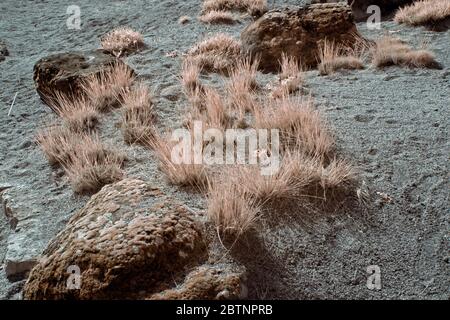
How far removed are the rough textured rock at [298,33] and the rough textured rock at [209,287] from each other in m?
4.57

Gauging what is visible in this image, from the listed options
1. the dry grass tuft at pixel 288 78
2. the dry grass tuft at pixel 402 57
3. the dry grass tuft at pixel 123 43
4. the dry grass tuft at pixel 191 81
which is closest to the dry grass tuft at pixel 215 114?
the dry grass tuft at pixel 191 81

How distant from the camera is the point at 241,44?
24.0 ft

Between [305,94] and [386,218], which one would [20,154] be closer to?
[305,94]

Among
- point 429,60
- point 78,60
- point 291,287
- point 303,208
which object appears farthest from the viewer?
point 78,60

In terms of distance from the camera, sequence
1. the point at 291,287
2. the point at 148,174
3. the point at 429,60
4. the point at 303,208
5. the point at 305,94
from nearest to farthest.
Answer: the point at 291,287, the point at 303,208, the point at 148,174, the point at 305,94, the point at 429,60

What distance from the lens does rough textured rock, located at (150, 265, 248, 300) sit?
7.88 feet

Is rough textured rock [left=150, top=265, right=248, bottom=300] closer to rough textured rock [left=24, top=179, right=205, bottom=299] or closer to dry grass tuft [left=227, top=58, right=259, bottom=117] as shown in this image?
rough textured rock [left=24, top=179, right=205, bottom=299]

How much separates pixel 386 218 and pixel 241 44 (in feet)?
16.1

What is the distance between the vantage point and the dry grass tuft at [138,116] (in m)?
4.63

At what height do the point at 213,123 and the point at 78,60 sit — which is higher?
the point at 78,60

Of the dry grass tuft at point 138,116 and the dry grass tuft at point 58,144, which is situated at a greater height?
the dry grass tuft at point 138,116

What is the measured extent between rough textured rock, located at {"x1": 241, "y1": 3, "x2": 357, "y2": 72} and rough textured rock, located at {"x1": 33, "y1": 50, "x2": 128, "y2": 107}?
7.26ft

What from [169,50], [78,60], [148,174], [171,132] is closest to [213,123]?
[171,132]

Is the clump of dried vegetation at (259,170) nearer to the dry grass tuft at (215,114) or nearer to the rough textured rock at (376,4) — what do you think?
the dry grass tuft at (215,114)
